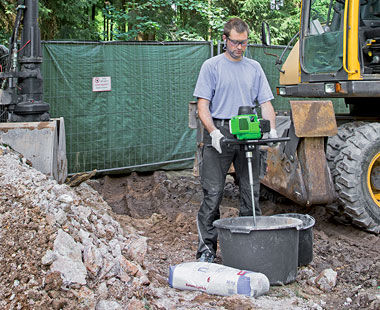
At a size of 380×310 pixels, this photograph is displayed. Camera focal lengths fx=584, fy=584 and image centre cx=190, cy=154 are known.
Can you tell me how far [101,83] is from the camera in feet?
29.7

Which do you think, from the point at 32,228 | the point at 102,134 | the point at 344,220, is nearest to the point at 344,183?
the point at 344,220

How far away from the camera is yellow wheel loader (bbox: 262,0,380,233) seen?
5801mm

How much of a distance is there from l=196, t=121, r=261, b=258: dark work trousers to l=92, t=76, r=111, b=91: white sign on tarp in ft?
14.2

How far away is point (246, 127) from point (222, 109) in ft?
1.91

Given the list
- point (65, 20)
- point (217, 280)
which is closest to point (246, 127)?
point (217, 280)

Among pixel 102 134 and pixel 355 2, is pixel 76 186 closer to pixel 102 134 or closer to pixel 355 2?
pixel 102 134

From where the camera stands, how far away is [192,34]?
45.1 ft

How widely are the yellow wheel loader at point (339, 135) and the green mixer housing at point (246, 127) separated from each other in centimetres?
133

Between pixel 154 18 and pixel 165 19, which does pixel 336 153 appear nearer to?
pixel 154 18

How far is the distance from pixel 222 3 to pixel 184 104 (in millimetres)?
7243

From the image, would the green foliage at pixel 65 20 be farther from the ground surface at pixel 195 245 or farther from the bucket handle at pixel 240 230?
the bucket handle at pixel 240 230

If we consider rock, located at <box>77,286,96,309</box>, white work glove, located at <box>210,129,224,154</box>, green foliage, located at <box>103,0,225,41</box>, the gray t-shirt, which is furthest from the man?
green foliage, located at <box>103,0,225,41</box>

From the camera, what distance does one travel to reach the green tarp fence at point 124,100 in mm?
8773

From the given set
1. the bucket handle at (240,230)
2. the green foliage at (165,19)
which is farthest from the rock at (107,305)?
the green foliage at (165,19)
